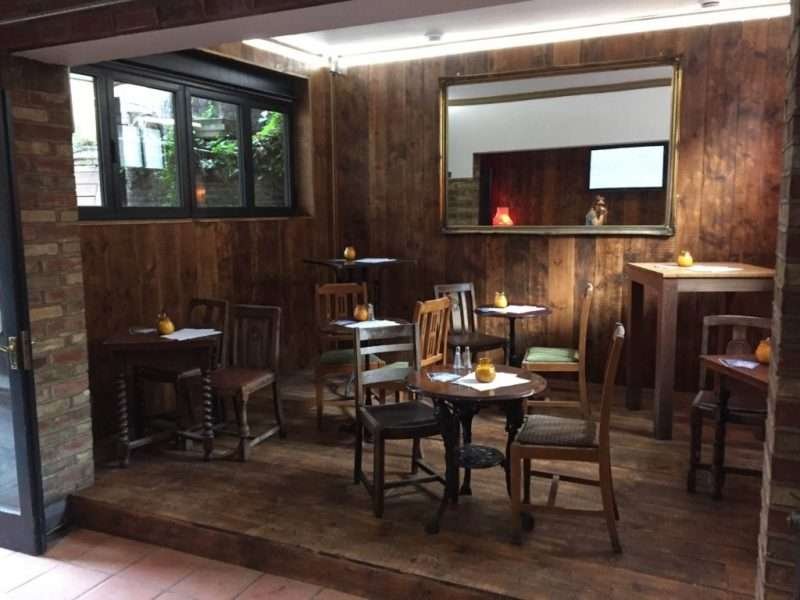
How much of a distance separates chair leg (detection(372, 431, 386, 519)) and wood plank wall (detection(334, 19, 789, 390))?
2.62 meters

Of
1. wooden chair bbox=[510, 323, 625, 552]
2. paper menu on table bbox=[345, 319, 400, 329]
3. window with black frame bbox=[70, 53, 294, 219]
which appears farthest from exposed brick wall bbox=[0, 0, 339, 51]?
paper menu on table bbox=[345, 319, 400, 329]

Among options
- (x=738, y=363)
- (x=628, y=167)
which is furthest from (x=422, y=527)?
(x=628, y=167)

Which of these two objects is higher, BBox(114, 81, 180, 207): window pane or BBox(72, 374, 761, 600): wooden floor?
BBox(114, 81, 180, 207): window pane

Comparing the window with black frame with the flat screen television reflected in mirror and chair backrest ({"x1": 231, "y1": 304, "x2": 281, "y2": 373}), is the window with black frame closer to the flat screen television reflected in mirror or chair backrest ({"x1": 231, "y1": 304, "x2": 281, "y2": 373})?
chair backrest ({"x1": 231, "y1": 304, "x2": 281, "y2": 373})

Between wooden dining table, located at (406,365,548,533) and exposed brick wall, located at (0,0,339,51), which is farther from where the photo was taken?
wooden dining table, located at (406,365,548,533)

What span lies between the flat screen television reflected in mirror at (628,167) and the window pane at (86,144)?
10.9 ft

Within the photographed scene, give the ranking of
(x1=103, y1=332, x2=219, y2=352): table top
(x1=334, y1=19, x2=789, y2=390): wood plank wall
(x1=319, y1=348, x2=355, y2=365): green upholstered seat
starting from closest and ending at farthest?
(x1=103, y1=332, x2=219, y2=352): table top
(x1=319, y1=348, x2=355, y2=365): green upholstered seat
(x1=334, y1=19, x2=789, y2=390): wood plank wall

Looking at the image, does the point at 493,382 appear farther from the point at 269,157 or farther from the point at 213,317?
the point at 269,157

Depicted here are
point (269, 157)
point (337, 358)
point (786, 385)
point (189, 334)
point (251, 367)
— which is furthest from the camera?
point (269, 157)

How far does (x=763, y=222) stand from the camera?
4.50m

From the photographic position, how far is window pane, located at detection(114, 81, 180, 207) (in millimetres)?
4141

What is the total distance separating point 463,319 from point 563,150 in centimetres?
146

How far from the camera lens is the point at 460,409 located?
2.95 meters

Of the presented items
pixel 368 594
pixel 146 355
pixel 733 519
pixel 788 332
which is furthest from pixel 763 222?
pixel 146 355
